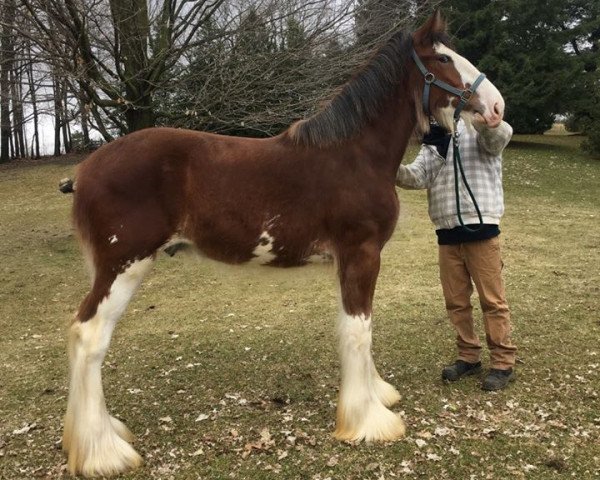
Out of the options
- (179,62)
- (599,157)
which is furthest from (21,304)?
(599,157)

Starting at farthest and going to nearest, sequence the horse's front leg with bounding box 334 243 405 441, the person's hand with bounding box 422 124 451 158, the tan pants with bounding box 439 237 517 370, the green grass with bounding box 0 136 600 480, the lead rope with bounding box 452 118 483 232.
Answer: the tan pants with bounding box 439 237 517 370 < the lead rope with bounding box 452 118 483 232 < the person's hand with bounding box 422 124 451 158 < the horse's front leg with bounding box 334 243 405 441 < the green grass with bounding box 0 136 600 480

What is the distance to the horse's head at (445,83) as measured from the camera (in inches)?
127

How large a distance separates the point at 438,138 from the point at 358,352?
5.33 feet

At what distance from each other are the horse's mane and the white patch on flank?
0.65m

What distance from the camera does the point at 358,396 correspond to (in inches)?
131

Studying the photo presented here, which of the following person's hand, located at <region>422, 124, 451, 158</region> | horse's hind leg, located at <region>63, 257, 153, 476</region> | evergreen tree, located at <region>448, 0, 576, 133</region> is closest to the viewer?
horse's hind leg, located at <region>63, 257, 153, 476</region>

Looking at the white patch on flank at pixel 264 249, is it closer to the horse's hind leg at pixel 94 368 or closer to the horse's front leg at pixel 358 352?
the horse's front leg at pixel 358 352

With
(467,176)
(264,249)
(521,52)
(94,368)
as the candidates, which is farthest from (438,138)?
(521,52)

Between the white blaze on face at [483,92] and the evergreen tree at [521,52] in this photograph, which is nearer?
the white blaze on face at [483,92]

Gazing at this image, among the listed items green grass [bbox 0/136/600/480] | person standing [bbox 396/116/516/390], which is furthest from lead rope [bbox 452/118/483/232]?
green grass [bbox 0/136/600/480]

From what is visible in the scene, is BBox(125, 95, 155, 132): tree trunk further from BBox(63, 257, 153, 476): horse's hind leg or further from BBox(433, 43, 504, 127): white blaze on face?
BBox(433, 43, 504, 127): white blaze on face

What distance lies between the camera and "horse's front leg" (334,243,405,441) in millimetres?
3244

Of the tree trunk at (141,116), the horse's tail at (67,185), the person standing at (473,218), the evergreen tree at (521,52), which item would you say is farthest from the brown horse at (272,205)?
the evergreen tree at (521,52)

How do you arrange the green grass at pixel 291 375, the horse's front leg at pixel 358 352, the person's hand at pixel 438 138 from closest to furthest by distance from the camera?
the green grass at pixel 291 375
the horse's front leg at pixel 358 352
the person's hand at pixel 438 138
